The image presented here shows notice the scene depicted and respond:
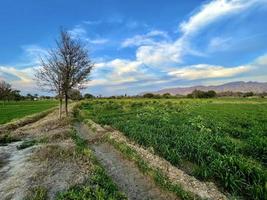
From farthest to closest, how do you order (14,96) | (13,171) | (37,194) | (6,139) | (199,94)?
(199,94)
(14,96)
(6,139)
(13,171)
(37,194)

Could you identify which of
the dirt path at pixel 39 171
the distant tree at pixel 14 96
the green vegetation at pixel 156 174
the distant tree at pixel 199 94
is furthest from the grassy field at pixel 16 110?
the distant tree at pixel 199 94

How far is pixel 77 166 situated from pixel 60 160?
3.95 feet

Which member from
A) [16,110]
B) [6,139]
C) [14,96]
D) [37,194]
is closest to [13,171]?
Answer: [37,194]

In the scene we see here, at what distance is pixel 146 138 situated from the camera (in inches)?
483

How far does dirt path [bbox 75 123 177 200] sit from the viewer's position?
268 inches

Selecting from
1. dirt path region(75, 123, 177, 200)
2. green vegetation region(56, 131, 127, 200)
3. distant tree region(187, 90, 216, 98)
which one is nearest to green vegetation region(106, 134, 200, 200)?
dirt path region(75, 123, 177, 200)

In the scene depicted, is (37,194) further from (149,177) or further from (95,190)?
(149,177)

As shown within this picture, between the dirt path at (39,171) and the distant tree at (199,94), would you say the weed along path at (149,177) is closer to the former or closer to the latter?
the dirt path at (39,171)

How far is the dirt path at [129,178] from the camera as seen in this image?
680 centimetres

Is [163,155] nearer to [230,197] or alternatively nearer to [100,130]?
[230,197]

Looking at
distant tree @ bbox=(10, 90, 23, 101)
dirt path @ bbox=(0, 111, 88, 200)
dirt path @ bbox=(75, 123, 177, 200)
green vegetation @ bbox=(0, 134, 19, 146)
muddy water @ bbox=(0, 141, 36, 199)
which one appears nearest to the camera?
dirt path @ bbox=(75, 123, 177, 200)

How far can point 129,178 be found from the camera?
8.13 metres

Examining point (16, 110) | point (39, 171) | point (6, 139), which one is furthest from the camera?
point (16, 110)

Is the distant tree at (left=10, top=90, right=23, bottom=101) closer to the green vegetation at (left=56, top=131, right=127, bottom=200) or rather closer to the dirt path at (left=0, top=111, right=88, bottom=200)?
the dirt path at (left=0, top=111, right=88, bottom=200)
